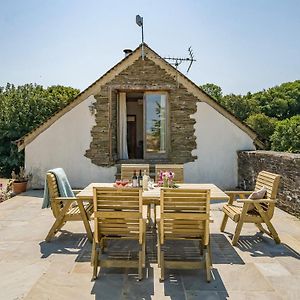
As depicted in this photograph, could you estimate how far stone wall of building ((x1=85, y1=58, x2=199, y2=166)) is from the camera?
1141 cm

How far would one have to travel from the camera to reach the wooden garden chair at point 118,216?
162 inches

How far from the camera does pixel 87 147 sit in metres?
11.6

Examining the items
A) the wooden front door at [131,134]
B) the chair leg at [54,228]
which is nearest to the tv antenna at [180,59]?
the wooden front door at [131,134]

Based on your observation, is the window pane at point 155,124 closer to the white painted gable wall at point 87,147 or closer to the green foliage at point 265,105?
the white painted gable wall at point 87,147

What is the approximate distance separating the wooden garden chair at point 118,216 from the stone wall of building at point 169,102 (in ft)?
24.2

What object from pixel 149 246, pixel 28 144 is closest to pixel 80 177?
pixel 28 144

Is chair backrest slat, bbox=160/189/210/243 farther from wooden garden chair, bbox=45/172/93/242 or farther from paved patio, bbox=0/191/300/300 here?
wooden garden chair, bbox=45/172/93/242

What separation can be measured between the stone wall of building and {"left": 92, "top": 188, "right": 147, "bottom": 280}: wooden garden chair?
737cm

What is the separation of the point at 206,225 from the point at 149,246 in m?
1.56

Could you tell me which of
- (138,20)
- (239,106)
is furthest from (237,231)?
(239,106)

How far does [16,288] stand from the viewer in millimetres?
3785

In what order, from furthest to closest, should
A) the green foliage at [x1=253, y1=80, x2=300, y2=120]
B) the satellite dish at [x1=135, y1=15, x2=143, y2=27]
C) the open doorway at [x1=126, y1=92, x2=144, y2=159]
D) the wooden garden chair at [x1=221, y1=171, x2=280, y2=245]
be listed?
the green foliage at [x1=253, y1=80, x2=300, y2=120], the open doorway at [x1=126, y1=92, x2=144, y2=159], the satellite dish at [x1=135, y1=15, x2=143, y2=27], the wooden garden chair at [x1=221, y1=171, x2=280, y2=245]

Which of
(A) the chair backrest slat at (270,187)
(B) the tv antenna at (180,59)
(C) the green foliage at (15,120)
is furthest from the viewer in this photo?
(C) the green foliage at (15,120)

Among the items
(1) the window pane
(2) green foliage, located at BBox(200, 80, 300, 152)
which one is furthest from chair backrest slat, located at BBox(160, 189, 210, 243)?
(2) green foliage, located at BBox(200, 80, 300, 152)
